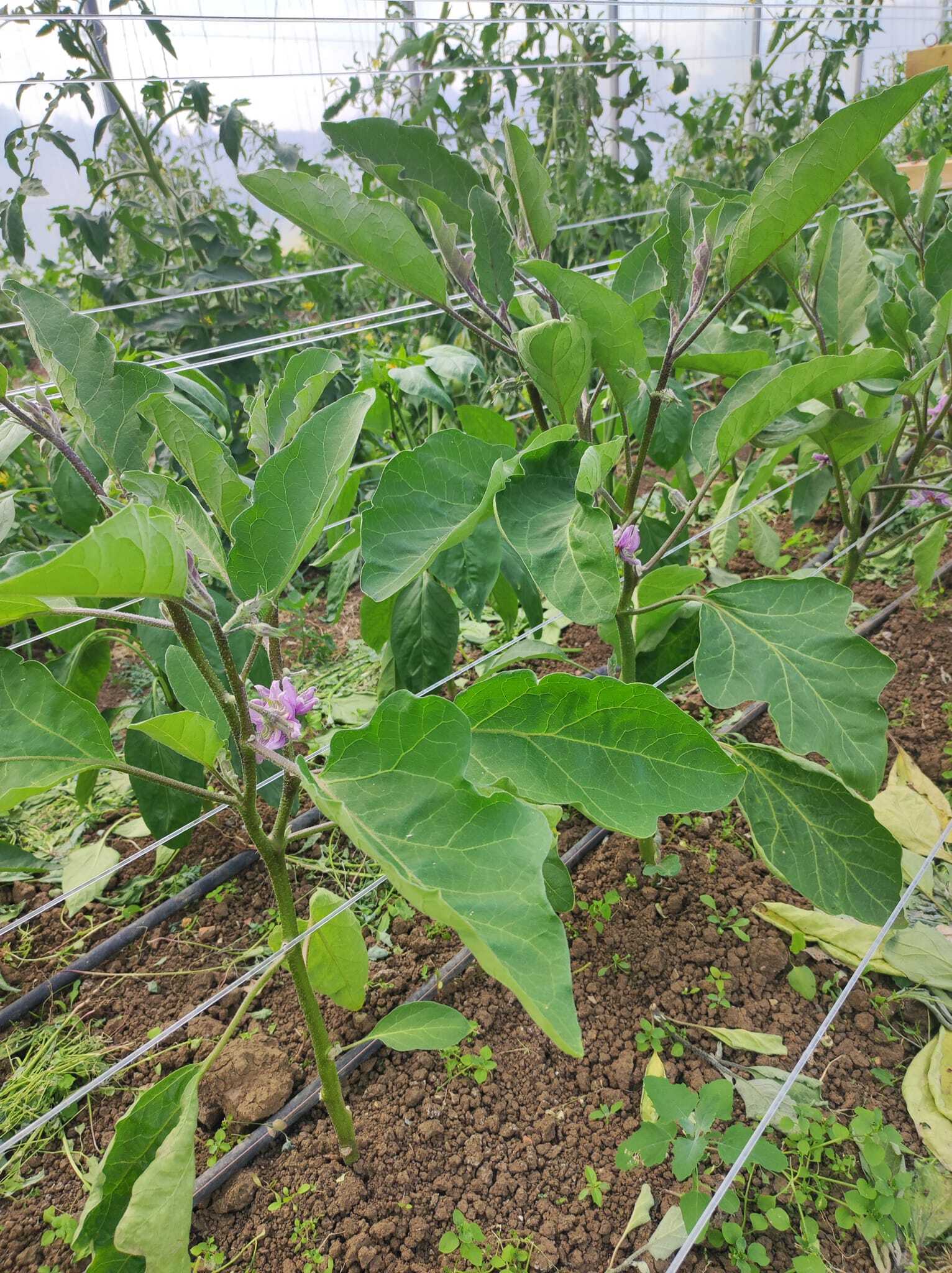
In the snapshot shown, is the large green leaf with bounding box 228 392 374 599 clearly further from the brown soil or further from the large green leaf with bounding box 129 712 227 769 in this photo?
the brown soil

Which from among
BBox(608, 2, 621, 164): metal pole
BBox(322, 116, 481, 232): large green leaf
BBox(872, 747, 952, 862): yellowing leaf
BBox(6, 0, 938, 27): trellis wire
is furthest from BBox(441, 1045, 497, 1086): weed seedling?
BBox(608, 2, 621, 164): metal pole

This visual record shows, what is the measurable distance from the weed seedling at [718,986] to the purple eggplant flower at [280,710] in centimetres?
80

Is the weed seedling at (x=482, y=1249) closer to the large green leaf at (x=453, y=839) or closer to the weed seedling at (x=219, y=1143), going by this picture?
the weed seedling at (x=219, y=1143)

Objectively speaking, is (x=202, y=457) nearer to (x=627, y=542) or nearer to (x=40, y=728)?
(x=40, y=728)

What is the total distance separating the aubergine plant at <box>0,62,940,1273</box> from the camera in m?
0.70

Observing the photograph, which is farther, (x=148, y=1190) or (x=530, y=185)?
(x=530, y=185)

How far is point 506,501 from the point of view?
36.9 inches

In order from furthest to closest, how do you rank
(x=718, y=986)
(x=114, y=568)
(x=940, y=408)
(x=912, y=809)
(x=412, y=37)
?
(x=412, y=37)
(x=940, y=408)
(x=912, y=809)
(x=718, y=986)
(x=114, y=568)

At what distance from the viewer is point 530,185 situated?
103 centimetres

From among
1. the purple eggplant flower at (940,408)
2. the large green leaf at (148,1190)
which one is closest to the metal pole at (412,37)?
the purple eggplant flower at (940,408)

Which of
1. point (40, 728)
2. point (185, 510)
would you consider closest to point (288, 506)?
point (185, 510)

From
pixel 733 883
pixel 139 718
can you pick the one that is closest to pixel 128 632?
pixel 139 718

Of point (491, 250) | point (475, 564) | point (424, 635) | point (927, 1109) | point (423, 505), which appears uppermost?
point (491, 250)

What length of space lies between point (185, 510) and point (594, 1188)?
0.92m
